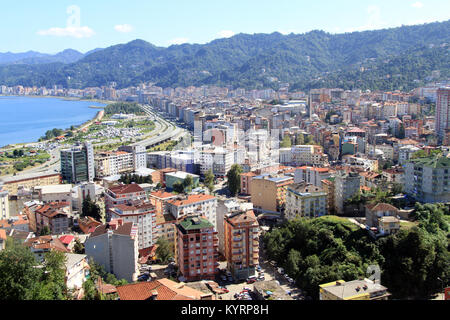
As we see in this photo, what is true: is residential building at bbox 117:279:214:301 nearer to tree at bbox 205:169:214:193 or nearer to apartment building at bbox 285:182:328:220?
apartment building at bbox 285:182:328:220

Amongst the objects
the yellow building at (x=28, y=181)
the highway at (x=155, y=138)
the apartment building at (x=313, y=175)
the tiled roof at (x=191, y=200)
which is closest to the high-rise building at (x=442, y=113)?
the apartment building at (x=313, y=175)

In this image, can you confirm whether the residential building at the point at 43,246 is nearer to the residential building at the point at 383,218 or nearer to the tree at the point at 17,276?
the tree at the point at 17,276

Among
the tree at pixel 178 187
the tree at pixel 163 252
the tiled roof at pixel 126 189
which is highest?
the tiled roof at pixel 126 189

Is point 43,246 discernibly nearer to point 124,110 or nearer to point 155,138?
point 155,138

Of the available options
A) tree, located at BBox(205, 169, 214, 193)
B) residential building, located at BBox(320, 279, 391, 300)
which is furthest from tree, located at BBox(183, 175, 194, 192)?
residential building, located at BBox(320, 279, 391, 300)

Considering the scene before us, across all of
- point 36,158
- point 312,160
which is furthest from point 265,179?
point 36,158
